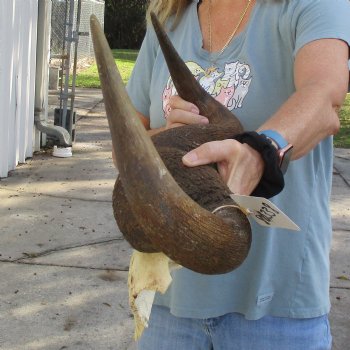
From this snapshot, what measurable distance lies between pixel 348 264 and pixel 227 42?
4189 mm

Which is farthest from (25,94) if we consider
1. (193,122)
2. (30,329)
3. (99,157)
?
Answer: (193,122)

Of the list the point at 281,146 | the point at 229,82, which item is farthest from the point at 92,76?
the point at 281,146

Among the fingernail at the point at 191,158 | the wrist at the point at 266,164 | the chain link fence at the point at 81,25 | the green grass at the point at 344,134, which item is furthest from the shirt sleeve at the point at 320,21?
the chain link fence at the point at 81,25

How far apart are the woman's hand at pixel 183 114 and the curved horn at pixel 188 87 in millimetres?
21

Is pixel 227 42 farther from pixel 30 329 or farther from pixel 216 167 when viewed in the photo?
Result: pixel 30 329

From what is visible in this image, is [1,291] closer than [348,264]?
Yes

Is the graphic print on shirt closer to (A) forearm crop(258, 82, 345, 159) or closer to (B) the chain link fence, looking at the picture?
(A) forearm crop(258, 82, 345, 159)

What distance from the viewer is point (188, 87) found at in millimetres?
1877

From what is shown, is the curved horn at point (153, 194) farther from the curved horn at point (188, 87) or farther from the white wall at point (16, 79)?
the white wall at point (16, 79)

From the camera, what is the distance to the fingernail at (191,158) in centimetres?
147

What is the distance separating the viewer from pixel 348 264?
6.01m

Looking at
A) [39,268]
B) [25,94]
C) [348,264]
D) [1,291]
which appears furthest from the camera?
[25,94]

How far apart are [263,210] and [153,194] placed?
11.2 inches

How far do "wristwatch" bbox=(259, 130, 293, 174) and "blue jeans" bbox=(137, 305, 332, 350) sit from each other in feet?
2.64
